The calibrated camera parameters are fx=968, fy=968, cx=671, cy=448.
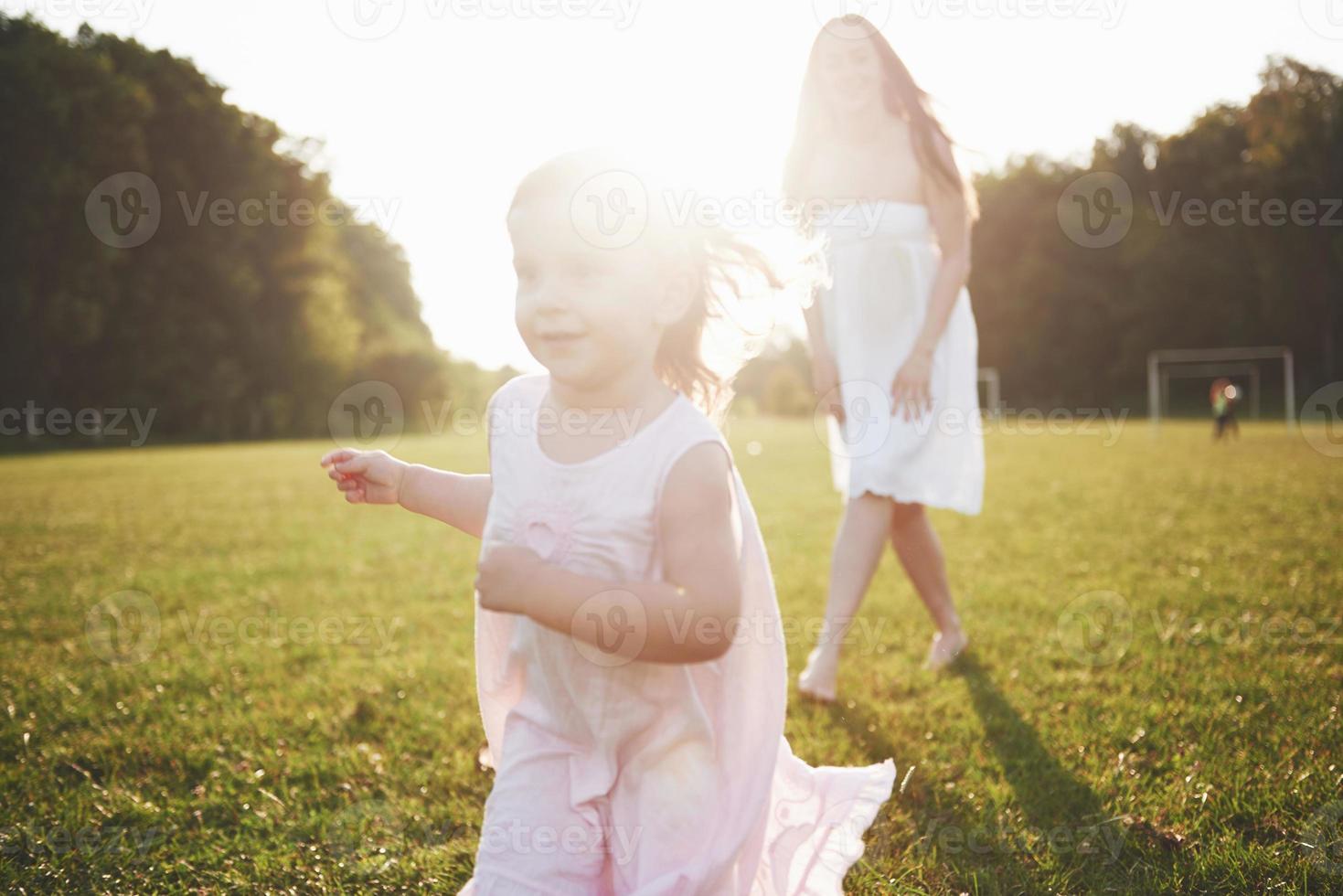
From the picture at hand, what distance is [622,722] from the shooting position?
1.67m

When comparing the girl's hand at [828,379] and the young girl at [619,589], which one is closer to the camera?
the young girl at [619,589]

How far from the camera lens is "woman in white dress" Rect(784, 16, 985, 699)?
350 centimetres

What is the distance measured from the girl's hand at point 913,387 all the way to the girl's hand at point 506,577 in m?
2.30

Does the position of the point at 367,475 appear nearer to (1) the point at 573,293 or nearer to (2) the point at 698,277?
(1) the point at 573,293

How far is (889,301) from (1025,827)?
194 centimetres

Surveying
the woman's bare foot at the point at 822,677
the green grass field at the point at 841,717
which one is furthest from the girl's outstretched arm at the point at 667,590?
the woman's bare foot at the point at 822,677

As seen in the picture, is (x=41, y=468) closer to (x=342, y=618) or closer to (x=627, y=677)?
(x=342, y=618)

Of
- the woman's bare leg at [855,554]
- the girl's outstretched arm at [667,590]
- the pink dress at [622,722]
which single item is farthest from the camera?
the woman's bare leg at [855,554]

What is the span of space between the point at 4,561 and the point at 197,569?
1602 mm

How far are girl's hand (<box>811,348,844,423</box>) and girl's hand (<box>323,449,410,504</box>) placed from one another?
204 centimetres

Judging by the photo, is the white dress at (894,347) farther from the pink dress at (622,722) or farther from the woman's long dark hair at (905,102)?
the pink dress at (622,722)

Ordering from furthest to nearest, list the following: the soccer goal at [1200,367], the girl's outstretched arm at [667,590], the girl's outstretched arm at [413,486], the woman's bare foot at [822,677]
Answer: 1. the soccer goal at [1200,367]
2. the woman's bare foot at [822,677]
3. the girl's outstretched arm at [413,486]
4. the girl's outstretched arm at [667,590]

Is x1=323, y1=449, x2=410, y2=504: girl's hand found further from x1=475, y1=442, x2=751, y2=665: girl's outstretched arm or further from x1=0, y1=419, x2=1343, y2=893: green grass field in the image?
x1=0, y1=419, x2=1343, y2=893: green grass field

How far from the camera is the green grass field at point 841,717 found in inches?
88.5
